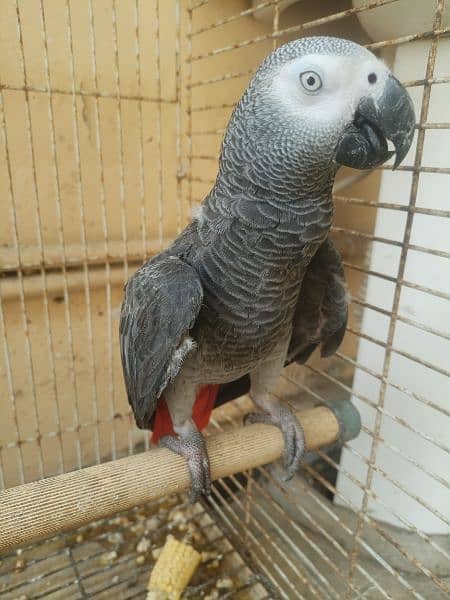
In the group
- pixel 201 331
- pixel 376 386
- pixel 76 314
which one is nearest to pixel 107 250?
pixel 76 314

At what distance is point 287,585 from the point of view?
98 centimetres

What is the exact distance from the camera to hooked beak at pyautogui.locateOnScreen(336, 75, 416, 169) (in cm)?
55

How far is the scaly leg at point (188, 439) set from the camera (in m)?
0.77

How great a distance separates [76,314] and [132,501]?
704 mm

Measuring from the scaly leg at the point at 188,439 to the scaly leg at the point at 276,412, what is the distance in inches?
6.7

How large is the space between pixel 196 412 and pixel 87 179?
0.70m

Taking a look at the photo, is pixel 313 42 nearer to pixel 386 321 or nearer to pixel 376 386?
pixel 386 321

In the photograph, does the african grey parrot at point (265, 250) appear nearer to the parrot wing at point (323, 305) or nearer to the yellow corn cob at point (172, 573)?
the parrot wing at point (323, 305)

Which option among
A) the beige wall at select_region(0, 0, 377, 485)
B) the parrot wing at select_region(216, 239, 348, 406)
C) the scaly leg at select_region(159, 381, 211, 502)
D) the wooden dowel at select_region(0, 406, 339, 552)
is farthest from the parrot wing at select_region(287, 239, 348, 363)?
the beige wall at select_region(0, 0, 377, 485)

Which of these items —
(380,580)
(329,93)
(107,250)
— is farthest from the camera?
(107,250)

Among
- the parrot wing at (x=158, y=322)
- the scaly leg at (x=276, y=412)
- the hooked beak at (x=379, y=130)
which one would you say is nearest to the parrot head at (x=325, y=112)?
the hooked beak at (x=379, y=130)

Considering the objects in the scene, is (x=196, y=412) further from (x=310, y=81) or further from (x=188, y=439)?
(x=310, y=81)

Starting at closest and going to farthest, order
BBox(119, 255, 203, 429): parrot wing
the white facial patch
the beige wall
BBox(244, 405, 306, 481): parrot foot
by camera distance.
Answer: the white facial patch → BBox(119, 255, 203, 429): parrot wing → BBox(244, 405, 306, 481): parrot foot → the beige wall

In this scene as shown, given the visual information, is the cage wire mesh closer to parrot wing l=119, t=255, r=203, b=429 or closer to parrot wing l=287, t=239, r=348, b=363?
parrot wing l=287, t=239, r=348, b=363
